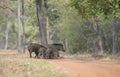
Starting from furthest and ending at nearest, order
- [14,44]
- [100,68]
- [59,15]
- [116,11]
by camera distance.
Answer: [14,44] → [59,15] → [116,11] → [100,68]

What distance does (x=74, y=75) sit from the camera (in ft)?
54.3

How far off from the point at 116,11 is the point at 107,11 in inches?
63.6

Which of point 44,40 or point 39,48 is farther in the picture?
point 44,40

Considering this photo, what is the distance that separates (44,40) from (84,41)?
47.1 feet

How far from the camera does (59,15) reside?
163 feet

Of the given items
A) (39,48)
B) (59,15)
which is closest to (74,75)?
(39,48)

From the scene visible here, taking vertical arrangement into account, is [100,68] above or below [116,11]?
below

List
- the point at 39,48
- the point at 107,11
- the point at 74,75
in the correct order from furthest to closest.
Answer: the point at 39,48
the point at 107,11
the point at 74,75

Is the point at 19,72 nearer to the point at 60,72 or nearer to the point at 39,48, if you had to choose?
the point at 60,72

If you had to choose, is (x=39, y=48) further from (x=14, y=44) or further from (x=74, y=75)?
(x=14, y=44)

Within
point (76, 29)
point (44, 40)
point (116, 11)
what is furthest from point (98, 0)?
point (76, 29)

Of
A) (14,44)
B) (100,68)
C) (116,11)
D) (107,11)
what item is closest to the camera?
(100,68)

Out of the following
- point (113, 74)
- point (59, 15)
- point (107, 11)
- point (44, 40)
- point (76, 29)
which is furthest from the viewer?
point (59, 15)

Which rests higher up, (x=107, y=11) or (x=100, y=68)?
(x=107, y=11)
